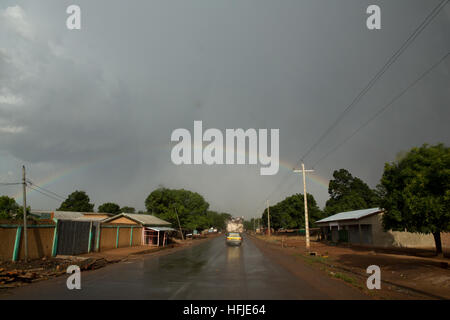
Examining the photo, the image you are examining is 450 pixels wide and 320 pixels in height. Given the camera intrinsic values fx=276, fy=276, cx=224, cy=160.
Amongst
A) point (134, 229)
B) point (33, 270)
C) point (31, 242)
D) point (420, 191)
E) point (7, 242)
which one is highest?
point (420, 191)

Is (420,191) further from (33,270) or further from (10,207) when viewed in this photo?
(10,207)

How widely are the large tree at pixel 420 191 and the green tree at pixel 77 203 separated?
3467 inches

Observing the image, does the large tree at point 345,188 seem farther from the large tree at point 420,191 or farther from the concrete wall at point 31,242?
the concrete wall at point 31,242

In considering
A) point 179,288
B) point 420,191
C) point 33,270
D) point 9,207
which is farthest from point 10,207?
point 420,191

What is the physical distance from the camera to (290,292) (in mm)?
8641

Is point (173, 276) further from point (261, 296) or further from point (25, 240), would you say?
point (25, 240)

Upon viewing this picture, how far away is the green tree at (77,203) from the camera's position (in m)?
87.8

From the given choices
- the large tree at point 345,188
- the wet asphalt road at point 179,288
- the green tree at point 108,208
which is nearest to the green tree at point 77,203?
the green tree at point 108,208

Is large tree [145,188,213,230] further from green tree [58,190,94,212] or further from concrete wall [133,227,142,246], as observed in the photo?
green tree [58,190,94,212]

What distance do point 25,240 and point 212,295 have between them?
42.5 ft

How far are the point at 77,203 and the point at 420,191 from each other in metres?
93.4

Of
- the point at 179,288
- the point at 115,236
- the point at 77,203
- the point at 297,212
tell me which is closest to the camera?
the point at 179,288

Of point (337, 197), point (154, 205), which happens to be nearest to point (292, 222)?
point (337, 197)

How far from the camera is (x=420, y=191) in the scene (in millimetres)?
17250
